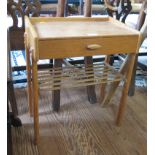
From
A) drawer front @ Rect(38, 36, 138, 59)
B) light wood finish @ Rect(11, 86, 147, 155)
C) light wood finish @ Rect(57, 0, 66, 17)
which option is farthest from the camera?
light wood finish @ Rect(57, 0, 66, 17)

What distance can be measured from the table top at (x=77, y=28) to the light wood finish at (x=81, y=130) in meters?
0.68

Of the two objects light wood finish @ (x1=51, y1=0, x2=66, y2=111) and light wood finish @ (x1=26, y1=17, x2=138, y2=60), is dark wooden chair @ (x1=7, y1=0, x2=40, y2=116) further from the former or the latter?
light wood finish @ (x1=26, y1=17, x2=138, y2=60)

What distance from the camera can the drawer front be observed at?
1154 millimetres

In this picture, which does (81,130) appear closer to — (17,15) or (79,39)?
(79,39)

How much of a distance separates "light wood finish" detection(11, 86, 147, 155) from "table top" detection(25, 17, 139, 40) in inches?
26.9

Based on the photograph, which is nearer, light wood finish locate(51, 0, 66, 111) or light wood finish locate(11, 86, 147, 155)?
light wood finish locate(11, 86, 147, 155)

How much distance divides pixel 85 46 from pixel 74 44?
66mm

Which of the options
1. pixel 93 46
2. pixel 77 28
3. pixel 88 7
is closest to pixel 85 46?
pixel 93 46

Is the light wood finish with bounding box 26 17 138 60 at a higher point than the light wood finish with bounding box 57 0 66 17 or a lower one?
lower

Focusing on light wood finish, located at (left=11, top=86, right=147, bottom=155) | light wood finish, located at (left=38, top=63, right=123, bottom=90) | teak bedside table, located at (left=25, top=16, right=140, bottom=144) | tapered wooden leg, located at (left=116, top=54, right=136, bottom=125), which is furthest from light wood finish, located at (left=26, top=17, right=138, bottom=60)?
light wood finish, located at (left=11, top=86, right=147, bottom=155)

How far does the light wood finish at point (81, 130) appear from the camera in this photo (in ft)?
4.61

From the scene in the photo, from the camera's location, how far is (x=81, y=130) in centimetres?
156

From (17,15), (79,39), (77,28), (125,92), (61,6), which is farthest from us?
(17,15)
